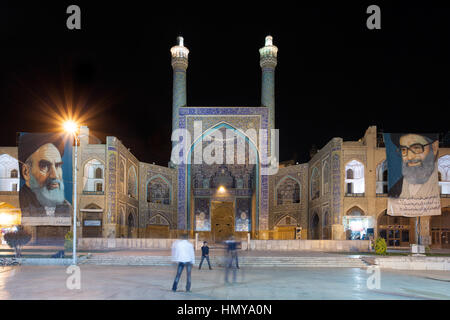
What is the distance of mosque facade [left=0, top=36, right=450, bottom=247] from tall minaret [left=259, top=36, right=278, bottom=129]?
8 centimetres

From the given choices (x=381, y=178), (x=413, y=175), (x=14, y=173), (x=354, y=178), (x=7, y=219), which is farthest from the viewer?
(x=14, y=173)

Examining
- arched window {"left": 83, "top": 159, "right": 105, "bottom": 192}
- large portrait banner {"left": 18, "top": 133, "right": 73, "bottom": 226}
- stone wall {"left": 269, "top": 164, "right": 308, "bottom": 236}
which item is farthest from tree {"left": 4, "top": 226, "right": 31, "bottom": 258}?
stone wall {"left": 269, "top": 164, "right": 308, "bottom": 236}

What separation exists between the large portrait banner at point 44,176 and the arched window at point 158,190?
7834 millimetres

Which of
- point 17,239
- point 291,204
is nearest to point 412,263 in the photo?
point 17,239

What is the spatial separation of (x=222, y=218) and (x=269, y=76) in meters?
12.0

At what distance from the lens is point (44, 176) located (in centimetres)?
2778

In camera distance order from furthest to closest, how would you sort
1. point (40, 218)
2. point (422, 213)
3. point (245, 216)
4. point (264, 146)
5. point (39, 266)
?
1. point (245, 216)
2. point (264, 146)
3. point (40, 218)
4. point (422, 213)
5. point (39, 266)

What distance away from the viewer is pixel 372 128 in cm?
2825

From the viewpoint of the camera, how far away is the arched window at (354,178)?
28641mm

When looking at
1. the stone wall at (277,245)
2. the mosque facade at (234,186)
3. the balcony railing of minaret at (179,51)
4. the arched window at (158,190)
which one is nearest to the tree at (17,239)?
the stone wall at (277,245)

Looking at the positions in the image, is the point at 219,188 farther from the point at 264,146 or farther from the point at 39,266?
the point at 39,266

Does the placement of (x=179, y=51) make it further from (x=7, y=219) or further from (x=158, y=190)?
(x=7, y=219)
